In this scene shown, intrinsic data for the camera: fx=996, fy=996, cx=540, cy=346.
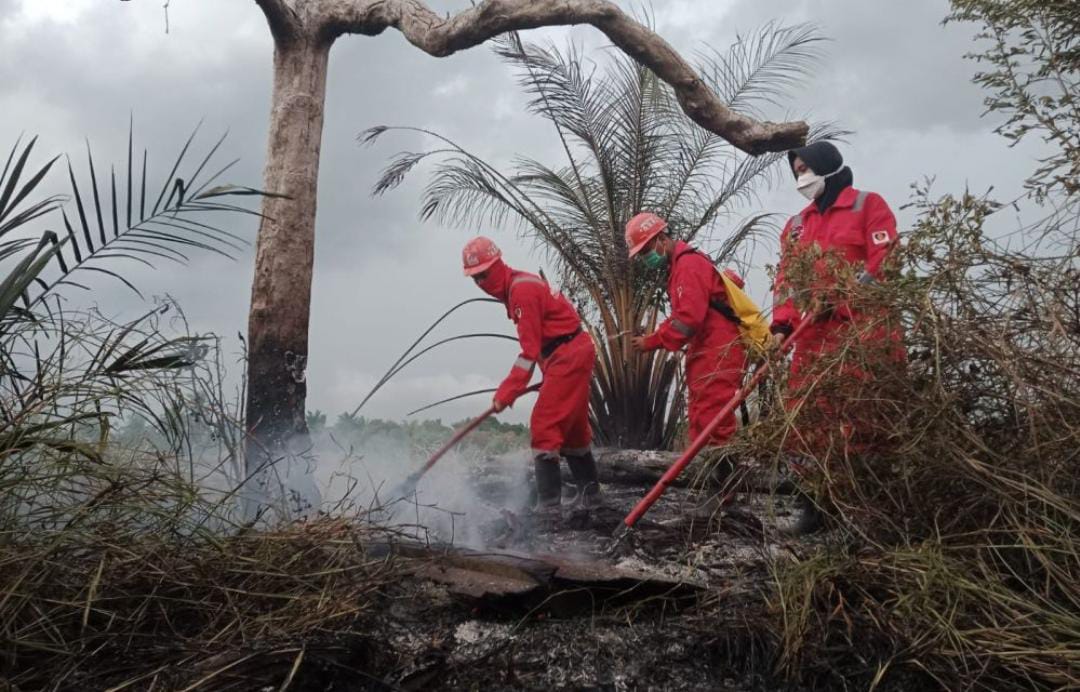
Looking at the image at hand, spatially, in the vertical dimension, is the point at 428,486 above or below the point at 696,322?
below

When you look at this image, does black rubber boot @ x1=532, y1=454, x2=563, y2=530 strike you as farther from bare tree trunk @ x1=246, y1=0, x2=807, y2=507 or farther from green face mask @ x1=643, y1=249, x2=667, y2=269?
bare tree trunk @ x1=246, y1=0, x2=807, y2=507

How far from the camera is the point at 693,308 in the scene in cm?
666

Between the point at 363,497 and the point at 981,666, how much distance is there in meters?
4.41

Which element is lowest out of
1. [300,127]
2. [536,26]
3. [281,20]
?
[300,127]

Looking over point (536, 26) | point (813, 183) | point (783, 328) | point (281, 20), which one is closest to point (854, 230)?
point (813, 183)

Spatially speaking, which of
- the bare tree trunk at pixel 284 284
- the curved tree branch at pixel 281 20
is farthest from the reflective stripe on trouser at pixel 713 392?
the curved tree branch at pixel 281 20

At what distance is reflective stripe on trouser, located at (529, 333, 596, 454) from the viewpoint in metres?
7.25

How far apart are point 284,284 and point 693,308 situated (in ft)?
9.57

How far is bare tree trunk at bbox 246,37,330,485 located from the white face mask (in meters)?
3.51

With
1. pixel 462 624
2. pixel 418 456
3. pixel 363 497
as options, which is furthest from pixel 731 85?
pixel 462 624

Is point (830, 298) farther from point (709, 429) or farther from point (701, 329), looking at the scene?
point (701, 329)

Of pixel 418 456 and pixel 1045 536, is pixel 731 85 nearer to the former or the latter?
pixel 418 456

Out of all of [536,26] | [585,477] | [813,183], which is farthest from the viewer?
[536,26]

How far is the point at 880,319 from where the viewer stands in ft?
15.5
